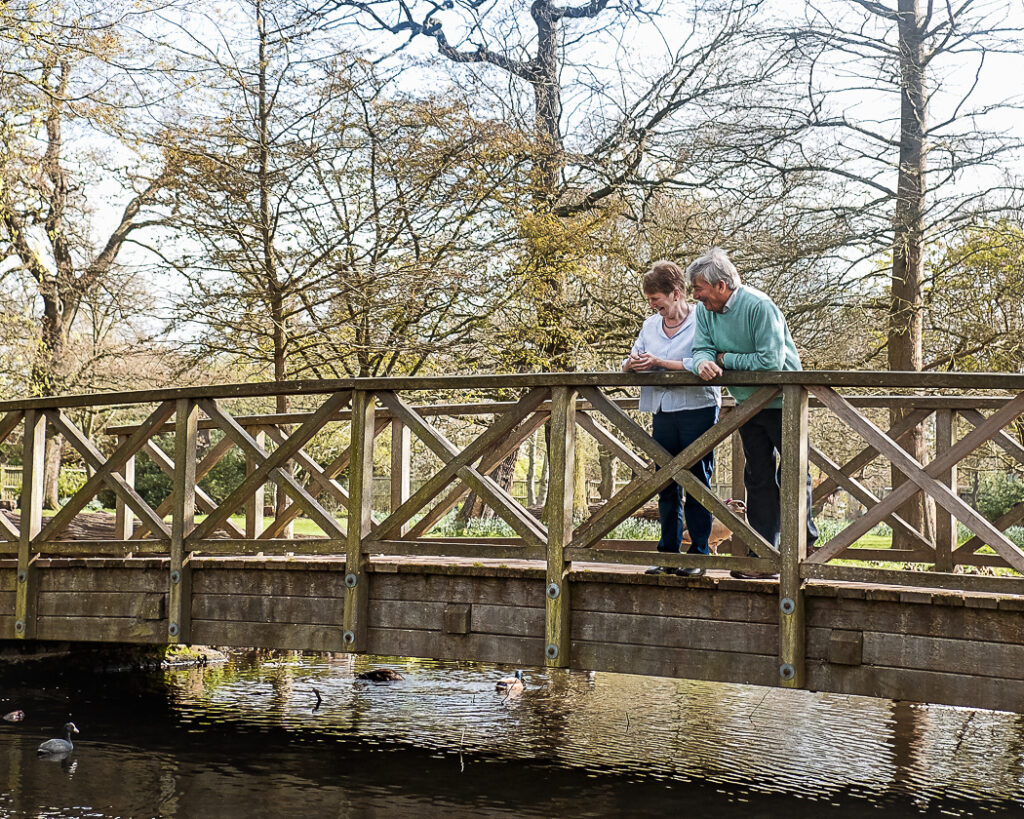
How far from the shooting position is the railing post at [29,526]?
25.8ft

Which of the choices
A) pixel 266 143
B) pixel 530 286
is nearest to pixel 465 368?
pixel 530 286

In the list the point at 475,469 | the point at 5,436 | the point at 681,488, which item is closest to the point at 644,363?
the point at 681,488

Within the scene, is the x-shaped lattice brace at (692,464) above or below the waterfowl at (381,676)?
above

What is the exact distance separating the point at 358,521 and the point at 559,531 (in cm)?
126

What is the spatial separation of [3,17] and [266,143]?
3.04 m

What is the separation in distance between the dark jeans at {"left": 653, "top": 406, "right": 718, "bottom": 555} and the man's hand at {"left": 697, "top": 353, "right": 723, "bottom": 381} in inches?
12.6

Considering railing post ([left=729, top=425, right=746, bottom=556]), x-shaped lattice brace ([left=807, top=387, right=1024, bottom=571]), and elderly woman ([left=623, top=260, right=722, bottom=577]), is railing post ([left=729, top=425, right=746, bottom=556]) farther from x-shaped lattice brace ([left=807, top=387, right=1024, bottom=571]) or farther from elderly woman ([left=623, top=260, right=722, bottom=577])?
x-shaped lattice brace ([left=807, top=387, right=1024, bottom=571])

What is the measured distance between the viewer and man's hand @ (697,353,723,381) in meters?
5.73

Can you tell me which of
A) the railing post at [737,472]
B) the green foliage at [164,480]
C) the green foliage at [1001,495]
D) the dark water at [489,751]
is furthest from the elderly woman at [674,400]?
the green foliage at [164,480]

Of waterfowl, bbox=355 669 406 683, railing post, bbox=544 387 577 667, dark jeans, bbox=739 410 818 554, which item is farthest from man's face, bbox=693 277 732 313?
waterfowl, bbox=355 669 406 683

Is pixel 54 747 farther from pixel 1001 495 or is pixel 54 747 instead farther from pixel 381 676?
pixel 1001 495

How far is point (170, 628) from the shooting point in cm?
733

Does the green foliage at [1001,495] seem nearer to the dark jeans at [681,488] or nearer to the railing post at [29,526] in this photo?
the dark jeans at [681,488]

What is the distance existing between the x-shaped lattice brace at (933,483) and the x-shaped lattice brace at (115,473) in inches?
161
